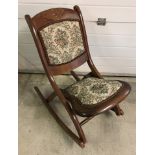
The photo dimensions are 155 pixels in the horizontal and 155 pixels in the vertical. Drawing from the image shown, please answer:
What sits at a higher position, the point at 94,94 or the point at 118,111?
the point at 94,94

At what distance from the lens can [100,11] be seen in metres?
2.26

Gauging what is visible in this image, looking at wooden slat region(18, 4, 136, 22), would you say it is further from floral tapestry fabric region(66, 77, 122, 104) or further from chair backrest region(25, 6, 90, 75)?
floral tapestry fabric region(66, 77, 122, 104)

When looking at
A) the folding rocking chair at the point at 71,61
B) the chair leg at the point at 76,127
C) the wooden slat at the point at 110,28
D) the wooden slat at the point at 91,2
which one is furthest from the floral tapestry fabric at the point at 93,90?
the wooden slat at the point at 91,2

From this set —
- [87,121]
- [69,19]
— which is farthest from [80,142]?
[69,19]

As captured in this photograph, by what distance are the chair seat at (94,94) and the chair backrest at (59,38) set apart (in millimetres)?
198

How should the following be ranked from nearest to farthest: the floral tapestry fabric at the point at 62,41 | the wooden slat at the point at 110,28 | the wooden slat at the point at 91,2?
1. the floral tapestry fabric at the point at 62,41
2. the wooden slat at the point at 91,2
3. the wooden slat at the point at 110,28

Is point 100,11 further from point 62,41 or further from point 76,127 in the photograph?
point 76,127

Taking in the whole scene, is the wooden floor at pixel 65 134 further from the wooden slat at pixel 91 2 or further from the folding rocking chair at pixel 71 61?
the wooden slat at pixel 91 2

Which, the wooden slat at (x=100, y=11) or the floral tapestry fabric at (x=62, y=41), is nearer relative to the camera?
the floral tapestry fabric at (x=62, y=41)

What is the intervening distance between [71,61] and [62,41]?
0.18 metres

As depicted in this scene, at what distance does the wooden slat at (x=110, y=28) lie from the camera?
7.66 ft

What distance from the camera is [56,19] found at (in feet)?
6.26

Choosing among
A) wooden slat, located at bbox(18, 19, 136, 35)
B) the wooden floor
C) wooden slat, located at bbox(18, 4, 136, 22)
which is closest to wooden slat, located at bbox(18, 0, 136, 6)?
wooden slat, located at bbox(18, 4, 136, 22)

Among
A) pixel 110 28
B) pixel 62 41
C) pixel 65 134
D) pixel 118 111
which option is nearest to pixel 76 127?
pixel 65 134
